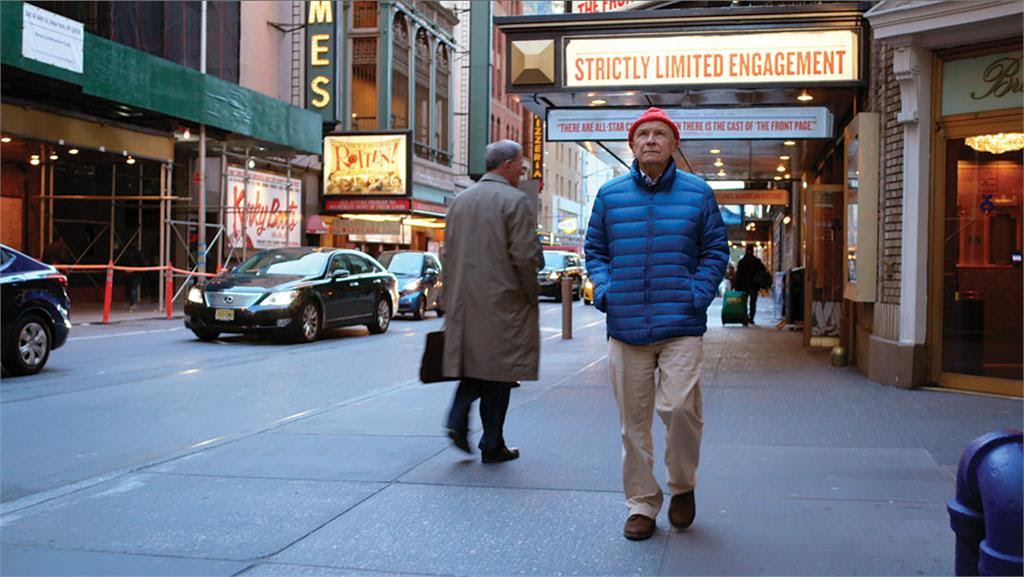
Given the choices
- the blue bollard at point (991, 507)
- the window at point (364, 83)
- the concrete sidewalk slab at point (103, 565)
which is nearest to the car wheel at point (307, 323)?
the concrete sidewalk slab at point (103, 565)

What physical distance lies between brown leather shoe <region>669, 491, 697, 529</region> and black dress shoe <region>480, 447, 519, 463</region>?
68.7 inches

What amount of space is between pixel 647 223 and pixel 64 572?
2938 millimetres

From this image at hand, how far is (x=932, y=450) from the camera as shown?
21.1 feet

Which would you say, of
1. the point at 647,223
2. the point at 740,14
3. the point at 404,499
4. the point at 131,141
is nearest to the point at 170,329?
the point at 131,141

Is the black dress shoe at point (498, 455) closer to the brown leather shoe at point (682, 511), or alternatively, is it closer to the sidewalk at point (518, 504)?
the sidewalk at point (518, 504)

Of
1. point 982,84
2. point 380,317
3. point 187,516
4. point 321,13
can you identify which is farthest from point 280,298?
point 321,13

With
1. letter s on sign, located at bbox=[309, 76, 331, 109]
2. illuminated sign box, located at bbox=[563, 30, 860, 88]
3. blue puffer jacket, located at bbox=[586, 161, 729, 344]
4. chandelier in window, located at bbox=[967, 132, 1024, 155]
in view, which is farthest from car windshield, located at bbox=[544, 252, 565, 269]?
blue puffer jacket, located at bbox=[586, 161, 729, 344]

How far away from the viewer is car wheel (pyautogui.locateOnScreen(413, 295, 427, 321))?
22328 mm

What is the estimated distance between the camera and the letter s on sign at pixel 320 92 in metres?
32.5

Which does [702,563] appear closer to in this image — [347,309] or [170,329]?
[347,309]

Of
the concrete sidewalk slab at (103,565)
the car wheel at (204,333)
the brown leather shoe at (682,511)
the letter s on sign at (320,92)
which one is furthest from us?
the letter s on sign at (320,92)

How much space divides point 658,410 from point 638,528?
0.54m

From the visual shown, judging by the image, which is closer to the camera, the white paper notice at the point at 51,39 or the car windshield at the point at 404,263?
the white paper notice at the point at 51,39

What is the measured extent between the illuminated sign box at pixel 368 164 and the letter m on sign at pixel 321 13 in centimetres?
470
